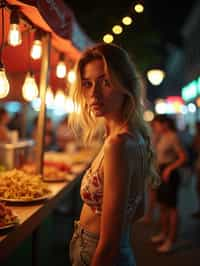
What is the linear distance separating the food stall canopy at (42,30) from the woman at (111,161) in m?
1.19

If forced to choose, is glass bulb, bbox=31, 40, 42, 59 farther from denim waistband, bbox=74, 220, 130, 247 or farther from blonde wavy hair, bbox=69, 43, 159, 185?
denim waistband, bbox=74, 220, 130, 247

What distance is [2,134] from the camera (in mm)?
7445

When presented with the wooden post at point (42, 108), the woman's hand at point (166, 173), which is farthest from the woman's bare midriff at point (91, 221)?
the woman's hand at point (166, 173)

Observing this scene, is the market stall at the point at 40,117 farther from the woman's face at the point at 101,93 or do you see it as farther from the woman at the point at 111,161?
the woman's face at the point at 101,93

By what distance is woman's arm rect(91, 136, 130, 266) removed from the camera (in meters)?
1.75

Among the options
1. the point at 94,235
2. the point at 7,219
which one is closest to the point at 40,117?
the point at 7,219

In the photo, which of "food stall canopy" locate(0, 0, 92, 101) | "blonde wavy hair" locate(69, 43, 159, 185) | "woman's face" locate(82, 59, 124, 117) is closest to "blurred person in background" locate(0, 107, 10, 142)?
"food stall canopy" locate(0, 0, 92, 101)

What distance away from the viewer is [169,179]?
6.07 meters

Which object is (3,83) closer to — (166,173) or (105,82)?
(105,82)

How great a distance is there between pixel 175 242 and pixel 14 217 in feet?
14.3

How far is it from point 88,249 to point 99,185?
389mm

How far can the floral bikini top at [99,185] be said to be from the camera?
1896mm

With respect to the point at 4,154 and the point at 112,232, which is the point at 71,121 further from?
the point at 4,154

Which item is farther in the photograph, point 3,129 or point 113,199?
point 3,129
